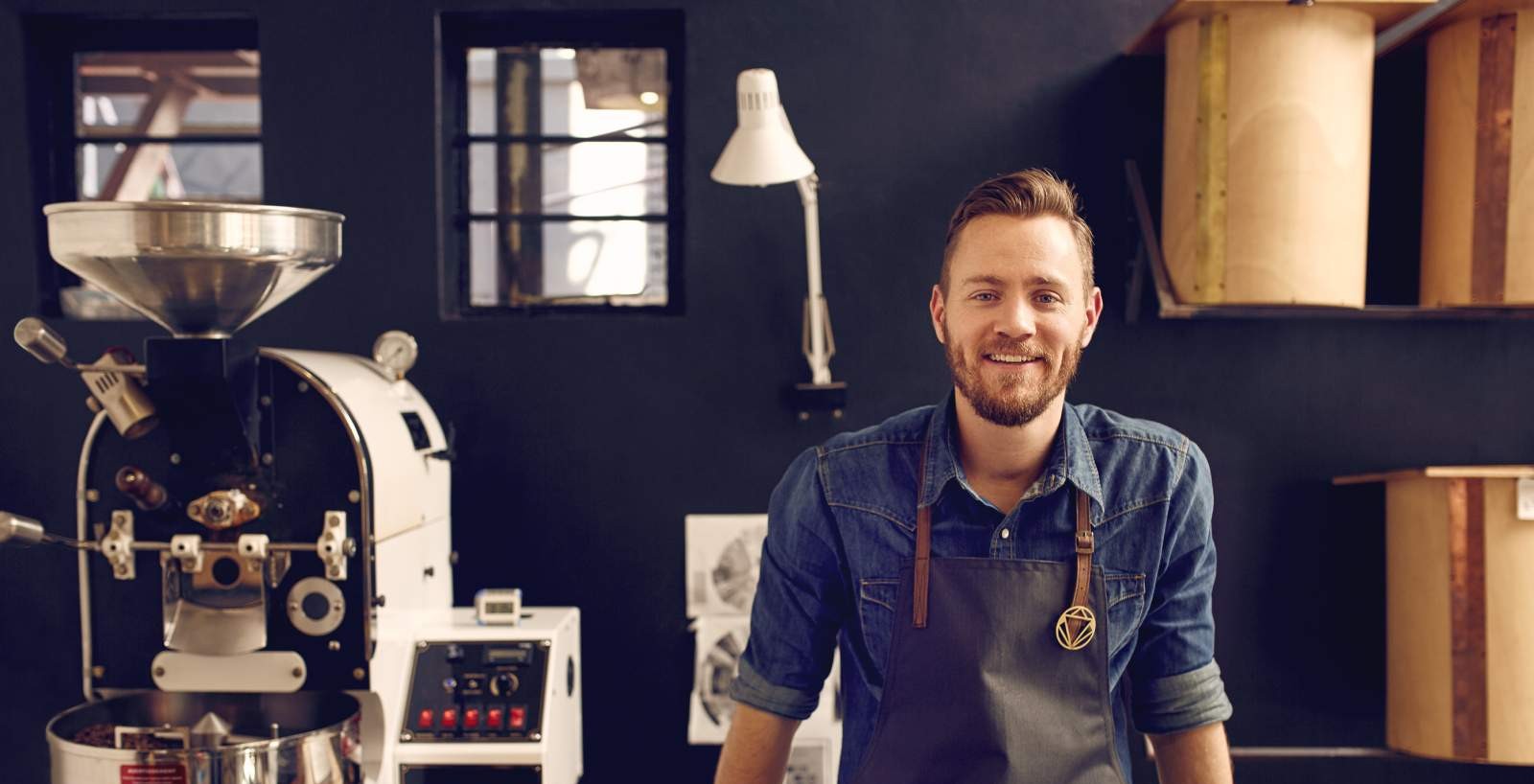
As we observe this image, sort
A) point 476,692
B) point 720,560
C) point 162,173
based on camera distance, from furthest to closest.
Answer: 1. point 162,173
2. point 720,560
3. point 476,692

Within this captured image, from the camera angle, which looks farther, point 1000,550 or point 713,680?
point 713,680

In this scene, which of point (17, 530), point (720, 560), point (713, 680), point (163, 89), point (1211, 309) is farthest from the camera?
point (163, 89)

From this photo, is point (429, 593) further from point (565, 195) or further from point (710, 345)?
point (565, 195)

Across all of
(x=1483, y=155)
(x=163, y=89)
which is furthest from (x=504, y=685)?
(x=1483, y=155)

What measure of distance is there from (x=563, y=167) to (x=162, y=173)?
4.43 ft

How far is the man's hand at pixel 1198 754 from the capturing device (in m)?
1.63

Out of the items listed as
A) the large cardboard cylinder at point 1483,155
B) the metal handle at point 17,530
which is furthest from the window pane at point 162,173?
the large cardboard cylinder at point 1483,155

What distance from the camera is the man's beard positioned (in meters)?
1.59

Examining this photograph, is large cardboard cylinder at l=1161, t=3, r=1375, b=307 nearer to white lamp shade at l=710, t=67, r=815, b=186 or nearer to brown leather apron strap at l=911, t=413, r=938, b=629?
white lamp shade at l=710, t=67, r=815, b=186

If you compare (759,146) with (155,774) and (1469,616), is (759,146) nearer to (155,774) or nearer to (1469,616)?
(155,774)

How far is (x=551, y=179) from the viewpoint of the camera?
315 cm

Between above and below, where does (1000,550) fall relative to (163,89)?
below

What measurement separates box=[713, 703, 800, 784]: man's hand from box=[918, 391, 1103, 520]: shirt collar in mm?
385

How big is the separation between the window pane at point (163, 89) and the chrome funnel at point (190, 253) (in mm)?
1146
